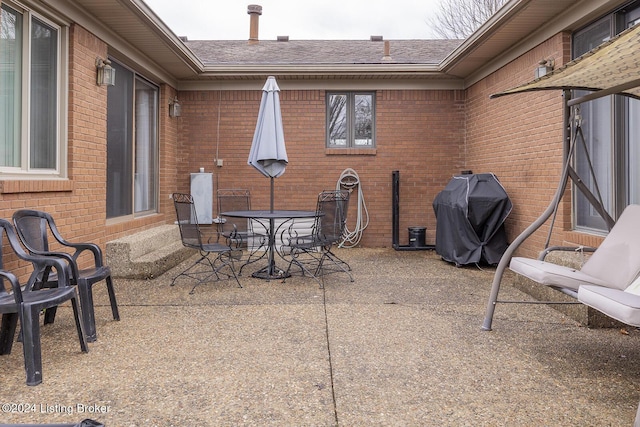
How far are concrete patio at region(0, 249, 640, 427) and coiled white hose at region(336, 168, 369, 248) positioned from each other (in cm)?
381

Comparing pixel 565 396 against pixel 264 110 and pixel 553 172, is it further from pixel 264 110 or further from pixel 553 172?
pixel 264 110

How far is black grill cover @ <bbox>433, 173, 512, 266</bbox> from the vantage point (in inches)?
254

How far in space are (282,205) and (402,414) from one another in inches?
254

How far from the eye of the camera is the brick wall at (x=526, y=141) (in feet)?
18.3

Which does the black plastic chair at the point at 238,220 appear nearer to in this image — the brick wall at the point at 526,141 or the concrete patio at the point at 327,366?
the concrete patio at the point at 327,366

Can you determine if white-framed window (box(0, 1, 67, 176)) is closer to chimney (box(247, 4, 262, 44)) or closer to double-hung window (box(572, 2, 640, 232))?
double-hung window (box(572, 2, 640, 232))

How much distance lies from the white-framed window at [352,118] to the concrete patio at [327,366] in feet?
14.7

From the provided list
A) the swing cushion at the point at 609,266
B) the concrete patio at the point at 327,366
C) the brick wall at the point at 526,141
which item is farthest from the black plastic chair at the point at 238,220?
the swing cushion at the point at 609,266

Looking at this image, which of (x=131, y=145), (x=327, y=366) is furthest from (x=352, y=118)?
(x=327, y=366)

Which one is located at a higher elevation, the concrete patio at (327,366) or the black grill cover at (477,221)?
the black grill cover at (477,221)

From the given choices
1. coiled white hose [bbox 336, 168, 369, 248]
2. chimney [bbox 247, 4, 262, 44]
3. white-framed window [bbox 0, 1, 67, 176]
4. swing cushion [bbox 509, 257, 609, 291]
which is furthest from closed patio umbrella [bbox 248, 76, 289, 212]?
chimney [bbox 247, 4, 262, 44]

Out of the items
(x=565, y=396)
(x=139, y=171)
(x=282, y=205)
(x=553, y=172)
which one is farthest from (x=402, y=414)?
(x=282, y=205)

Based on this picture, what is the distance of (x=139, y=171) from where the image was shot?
7156 mm

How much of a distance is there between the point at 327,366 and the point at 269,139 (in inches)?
137
